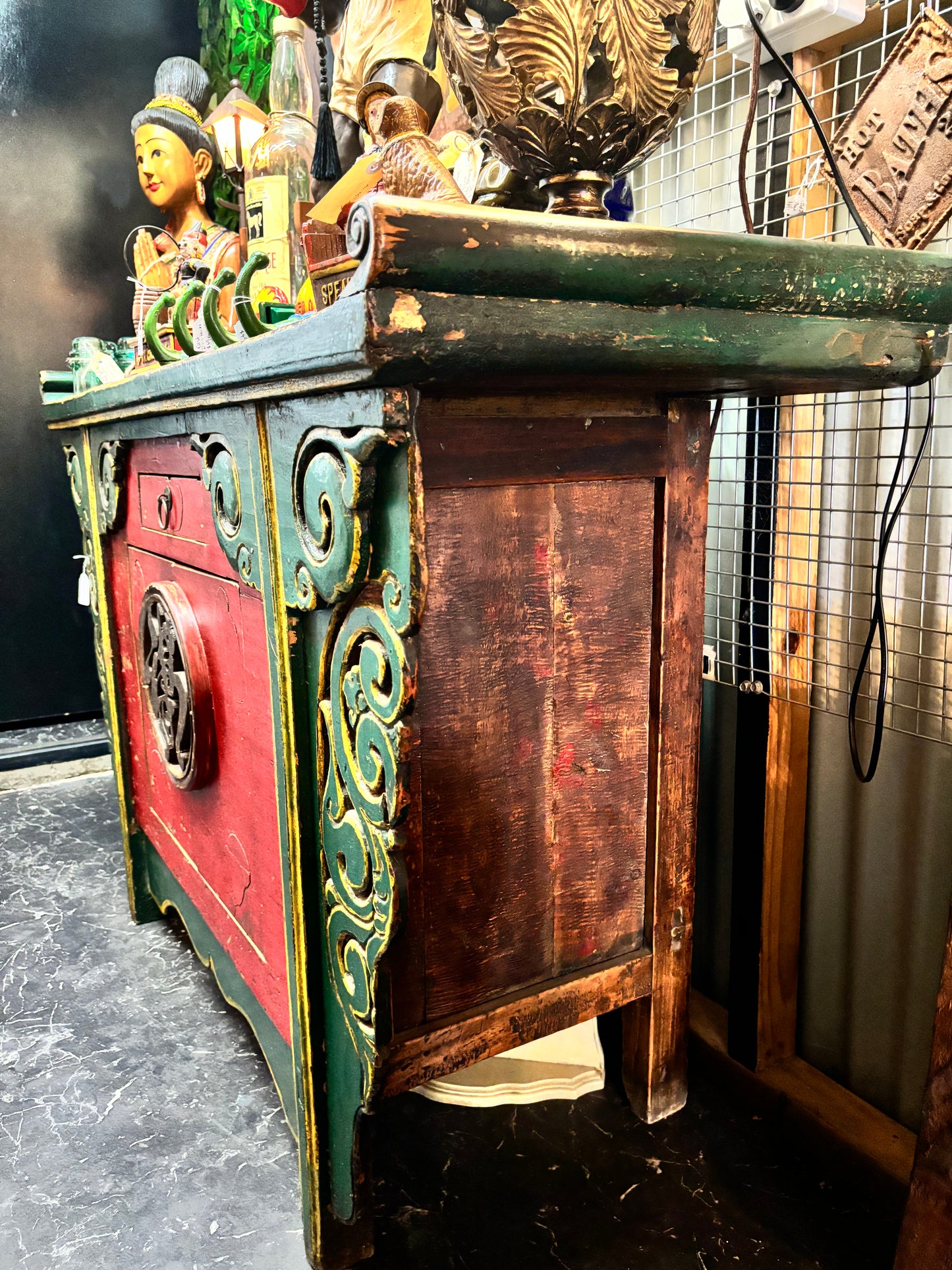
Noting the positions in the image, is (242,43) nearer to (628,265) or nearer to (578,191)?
(578,191)

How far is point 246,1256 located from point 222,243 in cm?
177

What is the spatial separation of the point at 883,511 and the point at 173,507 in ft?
2.66

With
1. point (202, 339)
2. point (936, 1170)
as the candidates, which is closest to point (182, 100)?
point (202, 339)

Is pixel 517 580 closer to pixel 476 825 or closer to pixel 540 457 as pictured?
pixel 540 457

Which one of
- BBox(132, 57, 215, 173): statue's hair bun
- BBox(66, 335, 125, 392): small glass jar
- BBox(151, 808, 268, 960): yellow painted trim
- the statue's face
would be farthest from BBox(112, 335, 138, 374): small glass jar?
BBox(151, 808, 268, 960): yellow painted trim

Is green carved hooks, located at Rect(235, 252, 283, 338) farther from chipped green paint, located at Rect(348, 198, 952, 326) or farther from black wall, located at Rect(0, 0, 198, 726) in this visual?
black wall, located at Rect(0, 0, 198, 726)

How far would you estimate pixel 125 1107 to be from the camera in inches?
40.8

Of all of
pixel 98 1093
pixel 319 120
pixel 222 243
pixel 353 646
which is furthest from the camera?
pixel 222 243

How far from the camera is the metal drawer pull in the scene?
112cm

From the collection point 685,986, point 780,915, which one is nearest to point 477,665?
point 685,986

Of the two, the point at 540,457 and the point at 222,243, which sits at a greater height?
the point at 222,243

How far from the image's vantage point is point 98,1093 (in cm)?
106

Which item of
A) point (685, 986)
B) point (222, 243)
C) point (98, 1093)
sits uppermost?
point (222, 243)

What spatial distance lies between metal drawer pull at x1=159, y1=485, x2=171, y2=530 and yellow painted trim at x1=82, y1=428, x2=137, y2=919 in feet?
1.17
